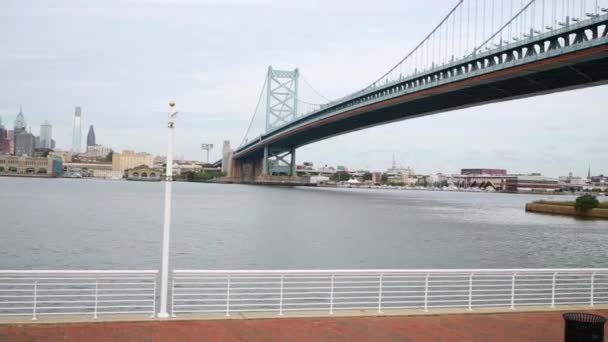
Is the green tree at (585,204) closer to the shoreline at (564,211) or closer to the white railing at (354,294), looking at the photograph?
the shoreline at (564,211)

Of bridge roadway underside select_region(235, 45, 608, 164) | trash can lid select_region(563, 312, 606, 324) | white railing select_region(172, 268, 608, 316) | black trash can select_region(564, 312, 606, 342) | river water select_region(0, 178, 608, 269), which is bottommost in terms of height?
river water select_region(0, 178, 608, 269)

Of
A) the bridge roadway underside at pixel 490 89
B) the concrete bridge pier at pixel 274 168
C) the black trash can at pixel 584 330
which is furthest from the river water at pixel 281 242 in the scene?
the concrete bridge pier at pixel 274 168

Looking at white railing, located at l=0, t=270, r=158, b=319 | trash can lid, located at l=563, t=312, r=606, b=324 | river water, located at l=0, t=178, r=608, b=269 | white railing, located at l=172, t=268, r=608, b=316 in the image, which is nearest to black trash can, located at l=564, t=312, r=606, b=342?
trash can lid, located at l=563, t=312, r=606, b=324

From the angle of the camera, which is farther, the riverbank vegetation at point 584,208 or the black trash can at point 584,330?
the riverbank vegetation at point 584,208

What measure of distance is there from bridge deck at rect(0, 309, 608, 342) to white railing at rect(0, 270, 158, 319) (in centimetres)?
68

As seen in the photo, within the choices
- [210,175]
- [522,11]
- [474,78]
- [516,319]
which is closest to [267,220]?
[474,78]

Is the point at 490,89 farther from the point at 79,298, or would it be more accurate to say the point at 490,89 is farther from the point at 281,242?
the point at 79,298

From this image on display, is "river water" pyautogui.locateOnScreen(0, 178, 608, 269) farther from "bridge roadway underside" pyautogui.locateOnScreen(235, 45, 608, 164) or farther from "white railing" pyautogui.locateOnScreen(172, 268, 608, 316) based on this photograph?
"bridge roadway underside" pyautogui.locateOnScreen(235, 45, 608, 164)

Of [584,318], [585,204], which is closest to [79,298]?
[584,318]

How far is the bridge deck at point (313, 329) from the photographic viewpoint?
7516 mm

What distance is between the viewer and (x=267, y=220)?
39688mm

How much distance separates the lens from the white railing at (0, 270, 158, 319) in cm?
866

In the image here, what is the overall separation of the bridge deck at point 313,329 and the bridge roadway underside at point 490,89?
27039 mm

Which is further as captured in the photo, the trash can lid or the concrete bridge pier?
the concrete bridge pier
